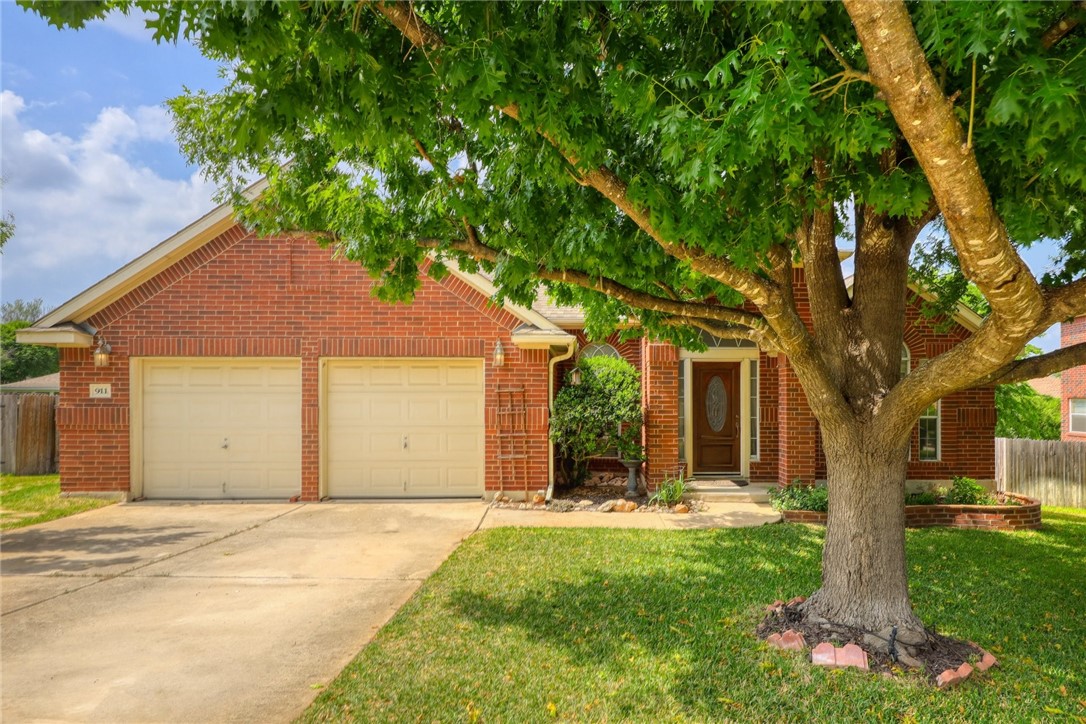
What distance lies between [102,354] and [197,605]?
6.92 meters

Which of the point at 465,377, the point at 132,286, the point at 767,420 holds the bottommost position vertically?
the point at 767,420

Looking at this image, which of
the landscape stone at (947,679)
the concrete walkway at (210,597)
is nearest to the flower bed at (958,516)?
the concrete walkway at (210,597)

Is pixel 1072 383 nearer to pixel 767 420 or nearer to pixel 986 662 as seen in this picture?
pixel 767 420

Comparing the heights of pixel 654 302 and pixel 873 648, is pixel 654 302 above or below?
above

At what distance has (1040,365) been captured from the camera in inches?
182

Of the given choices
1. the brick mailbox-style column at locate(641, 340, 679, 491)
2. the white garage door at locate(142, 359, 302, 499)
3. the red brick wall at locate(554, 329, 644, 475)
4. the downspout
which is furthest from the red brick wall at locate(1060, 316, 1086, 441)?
the white garage door at locate(142, 359, 302, 499)

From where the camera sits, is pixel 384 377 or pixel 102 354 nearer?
pixel 102 354

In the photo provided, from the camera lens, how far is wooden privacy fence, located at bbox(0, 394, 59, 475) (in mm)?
14539

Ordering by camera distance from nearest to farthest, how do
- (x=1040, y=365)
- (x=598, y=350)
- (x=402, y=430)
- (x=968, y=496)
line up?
(x=1040, y=365) < (x=968, y=496) < (x=402, y=430) < (x=598, y=350)

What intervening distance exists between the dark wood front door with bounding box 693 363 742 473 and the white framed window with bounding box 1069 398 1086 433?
14.0 metres

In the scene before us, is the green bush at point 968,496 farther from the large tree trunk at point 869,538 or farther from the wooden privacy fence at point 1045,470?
the large tree trunk at point 869,538

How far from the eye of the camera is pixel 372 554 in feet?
24.3

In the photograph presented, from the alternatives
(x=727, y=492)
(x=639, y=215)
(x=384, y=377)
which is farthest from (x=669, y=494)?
(x=639, y=215)

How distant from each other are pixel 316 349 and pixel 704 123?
8883mm
